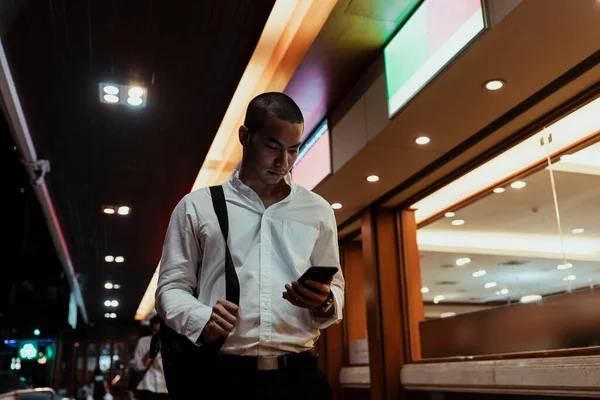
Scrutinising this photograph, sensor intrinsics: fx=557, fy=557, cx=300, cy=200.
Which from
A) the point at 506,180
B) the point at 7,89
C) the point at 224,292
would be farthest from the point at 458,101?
the point at 7,89

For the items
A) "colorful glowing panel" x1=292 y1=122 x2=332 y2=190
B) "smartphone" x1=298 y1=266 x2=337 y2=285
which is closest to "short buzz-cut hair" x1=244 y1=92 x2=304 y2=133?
"smartphone" x1=298 y1=266 x2=337 y2=285

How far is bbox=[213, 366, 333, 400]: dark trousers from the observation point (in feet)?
3.45

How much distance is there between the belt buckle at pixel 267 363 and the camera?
1062 mm

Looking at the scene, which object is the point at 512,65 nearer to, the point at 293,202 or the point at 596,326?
the point at 596,326

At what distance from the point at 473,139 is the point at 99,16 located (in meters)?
2.61

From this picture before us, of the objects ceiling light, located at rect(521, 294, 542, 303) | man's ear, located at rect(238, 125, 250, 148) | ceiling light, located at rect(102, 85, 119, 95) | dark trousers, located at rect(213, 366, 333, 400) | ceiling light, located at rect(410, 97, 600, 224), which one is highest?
ceiling light, located at rect(102, 85, 119, 95)

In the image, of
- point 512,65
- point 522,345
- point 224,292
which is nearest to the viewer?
point 224,292

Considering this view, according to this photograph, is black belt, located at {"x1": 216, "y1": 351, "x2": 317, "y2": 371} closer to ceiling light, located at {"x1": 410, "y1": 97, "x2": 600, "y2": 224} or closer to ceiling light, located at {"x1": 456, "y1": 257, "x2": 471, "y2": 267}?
ceiling light, located at {"x1": 410, "y1": 97, "x2": 600, "y2": 224}

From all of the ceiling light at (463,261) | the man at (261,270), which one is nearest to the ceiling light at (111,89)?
the man at (261,270)

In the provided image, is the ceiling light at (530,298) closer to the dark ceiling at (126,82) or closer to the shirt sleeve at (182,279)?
the dark ceiling at (126,82)

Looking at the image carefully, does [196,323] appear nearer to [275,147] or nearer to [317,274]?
[317,274]

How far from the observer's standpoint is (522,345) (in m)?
3.69

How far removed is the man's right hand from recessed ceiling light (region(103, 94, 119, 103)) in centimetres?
343

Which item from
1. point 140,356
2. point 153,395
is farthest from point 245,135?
point 140,356
